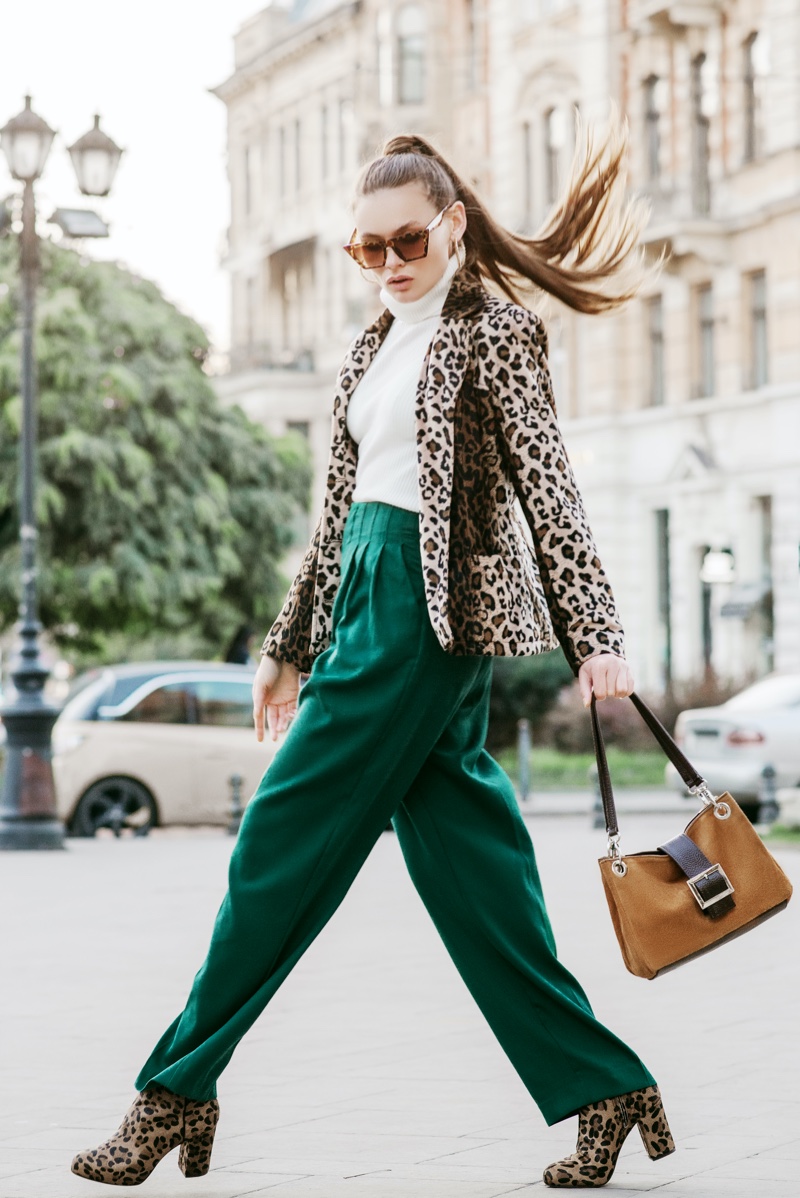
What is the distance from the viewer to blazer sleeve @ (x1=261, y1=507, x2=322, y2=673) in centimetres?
470

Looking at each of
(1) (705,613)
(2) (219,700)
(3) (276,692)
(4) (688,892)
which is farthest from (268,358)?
(4) (688,892)

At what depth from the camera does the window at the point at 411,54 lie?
48.8m

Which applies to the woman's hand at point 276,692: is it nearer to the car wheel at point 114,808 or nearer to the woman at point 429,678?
the woman at point 429,678

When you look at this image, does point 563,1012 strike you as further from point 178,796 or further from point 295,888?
point 178,796

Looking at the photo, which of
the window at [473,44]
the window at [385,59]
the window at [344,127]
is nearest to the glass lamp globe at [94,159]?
the window at [473,44]

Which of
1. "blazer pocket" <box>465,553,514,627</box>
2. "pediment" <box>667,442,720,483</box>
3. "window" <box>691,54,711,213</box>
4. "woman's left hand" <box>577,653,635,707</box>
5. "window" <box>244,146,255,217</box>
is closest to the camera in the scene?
"woman's left hand" <box>577,653,635,707</box>

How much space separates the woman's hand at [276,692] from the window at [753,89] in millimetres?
33256

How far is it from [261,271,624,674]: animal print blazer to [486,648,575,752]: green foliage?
79.0 feet

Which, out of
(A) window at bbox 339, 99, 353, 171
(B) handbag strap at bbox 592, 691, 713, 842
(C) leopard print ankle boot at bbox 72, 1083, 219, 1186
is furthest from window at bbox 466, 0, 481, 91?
(C) leopard print ankle boot at bbox 72, 1083, 219, 1186

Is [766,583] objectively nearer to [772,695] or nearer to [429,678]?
[772,695]

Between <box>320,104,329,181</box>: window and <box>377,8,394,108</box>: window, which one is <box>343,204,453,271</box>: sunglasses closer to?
<box>377,8,394,108</box>: window

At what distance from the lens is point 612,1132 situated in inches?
178

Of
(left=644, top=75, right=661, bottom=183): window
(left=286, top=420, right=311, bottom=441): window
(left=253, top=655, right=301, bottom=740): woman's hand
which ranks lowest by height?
(left=253, top=655, right=301, bottom=740): woman's hand

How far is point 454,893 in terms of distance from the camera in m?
4.54
